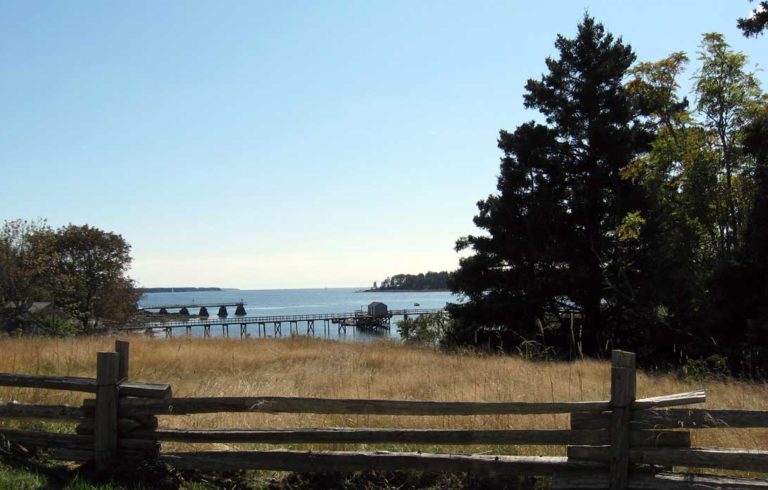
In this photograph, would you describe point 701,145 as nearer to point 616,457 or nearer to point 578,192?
point 578,192

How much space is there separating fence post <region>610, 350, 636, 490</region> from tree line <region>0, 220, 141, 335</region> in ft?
108

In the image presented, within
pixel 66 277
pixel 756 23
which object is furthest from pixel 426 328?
pixel 66 277

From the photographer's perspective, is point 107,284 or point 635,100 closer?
point 635,100

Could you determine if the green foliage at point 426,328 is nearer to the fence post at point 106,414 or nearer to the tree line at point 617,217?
the tree line at point 617,217

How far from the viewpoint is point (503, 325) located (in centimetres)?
2456

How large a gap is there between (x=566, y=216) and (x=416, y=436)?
20.2 meters

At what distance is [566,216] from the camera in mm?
24453

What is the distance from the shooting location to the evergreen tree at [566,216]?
23.5 meters

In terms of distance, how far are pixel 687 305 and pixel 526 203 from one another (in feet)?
24.0

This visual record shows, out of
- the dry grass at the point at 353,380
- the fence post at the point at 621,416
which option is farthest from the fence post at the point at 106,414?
the fence post at the point at 621,416

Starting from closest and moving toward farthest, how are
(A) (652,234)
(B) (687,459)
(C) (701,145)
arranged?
(B) (687,459), (C) (701,145), (A) (652,234)

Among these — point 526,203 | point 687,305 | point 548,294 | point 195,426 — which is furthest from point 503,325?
point 195,426

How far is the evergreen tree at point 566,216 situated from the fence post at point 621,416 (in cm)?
1800

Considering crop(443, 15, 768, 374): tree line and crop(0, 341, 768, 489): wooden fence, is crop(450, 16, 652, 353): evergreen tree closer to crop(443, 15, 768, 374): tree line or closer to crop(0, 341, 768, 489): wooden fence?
crop(443, 15, 768, 374): tree line
